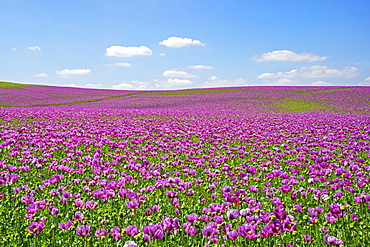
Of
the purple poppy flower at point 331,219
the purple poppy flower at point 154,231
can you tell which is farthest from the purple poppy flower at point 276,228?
the purple poppy flower at point 154,231

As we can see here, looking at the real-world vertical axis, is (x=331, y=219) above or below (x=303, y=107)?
below

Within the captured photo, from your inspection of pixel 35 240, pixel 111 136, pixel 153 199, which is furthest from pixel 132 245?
pixel 111 136

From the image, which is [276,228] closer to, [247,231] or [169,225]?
[247,231]

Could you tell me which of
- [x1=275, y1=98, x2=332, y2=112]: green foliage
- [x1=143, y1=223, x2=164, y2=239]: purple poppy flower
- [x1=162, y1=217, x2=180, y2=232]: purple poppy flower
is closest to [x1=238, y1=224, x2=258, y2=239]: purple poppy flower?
[x1=162, y1=217, x2=180, y2=232]: purple poppy flower

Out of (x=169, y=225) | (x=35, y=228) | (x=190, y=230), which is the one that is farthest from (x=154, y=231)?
(x=35, y=228)

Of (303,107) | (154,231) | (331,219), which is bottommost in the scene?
(331,219)

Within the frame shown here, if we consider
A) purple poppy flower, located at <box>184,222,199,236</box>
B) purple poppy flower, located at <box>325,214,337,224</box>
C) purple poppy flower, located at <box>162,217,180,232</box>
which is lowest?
purple poppy flower, located at <box>325,214,337,224</box>

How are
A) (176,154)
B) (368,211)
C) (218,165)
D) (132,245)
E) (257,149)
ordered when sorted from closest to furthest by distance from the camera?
(132,245) → (368,211) → (218,165) → (176,154) → (257,149)

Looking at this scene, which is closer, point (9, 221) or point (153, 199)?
point (9, 221)

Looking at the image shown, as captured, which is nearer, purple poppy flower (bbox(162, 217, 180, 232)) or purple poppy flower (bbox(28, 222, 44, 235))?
purple poppy flower (bbox(162, 217, 180, 232))

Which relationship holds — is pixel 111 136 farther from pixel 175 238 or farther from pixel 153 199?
pixel 175 238

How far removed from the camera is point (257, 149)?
9.02 metres

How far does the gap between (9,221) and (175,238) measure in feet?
9.03

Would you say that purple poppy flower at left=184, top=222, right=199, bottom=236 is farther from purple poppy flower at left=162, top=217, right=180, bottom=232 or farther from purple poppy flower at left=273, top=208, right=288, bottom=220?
purple poppy flower at left=273, top=208, right=288, bottom=220
